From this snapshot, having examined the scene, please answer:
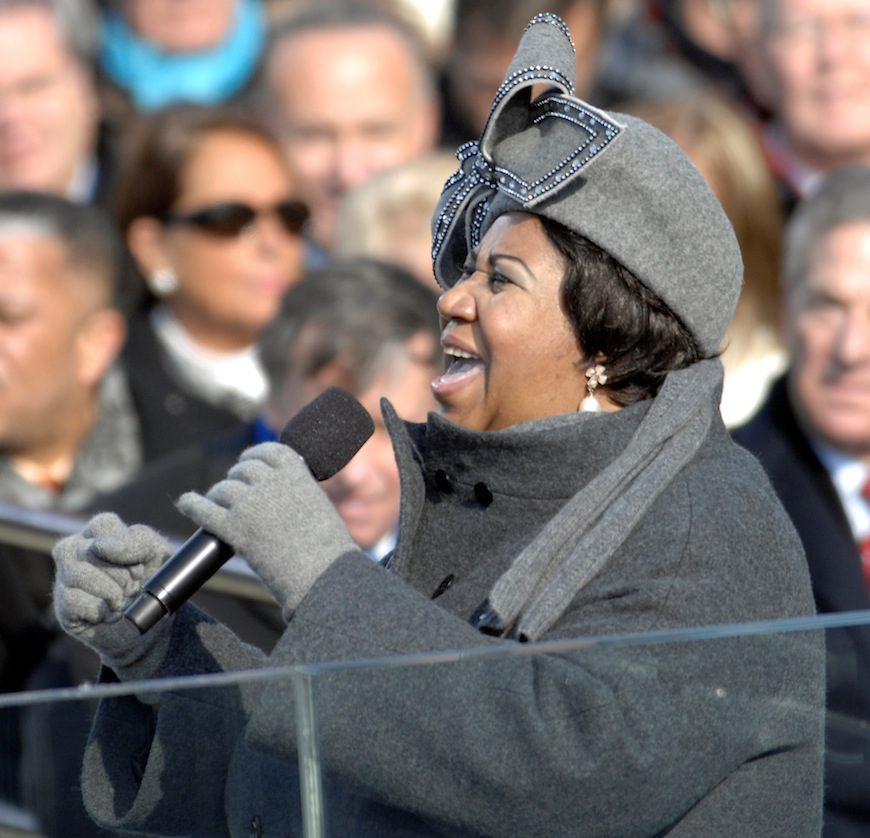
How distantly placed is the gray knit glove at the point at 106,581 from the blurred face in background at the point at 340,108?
3527 millimetres

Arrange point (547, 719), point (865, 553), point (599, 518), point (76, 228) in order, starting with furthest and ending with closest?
point (76, 228) → point (865, 553) → point (599, 518) → point (547, 719)

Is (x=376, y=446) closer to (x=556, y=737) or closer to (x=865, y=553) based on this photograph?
(x=865, y=553)

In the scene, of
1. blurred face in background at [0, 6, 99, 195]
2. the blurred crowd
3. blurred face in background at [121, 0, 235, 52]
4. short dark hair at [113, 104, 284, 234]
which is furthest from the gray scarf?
blurred face in background at [121, 0, 235, 52]

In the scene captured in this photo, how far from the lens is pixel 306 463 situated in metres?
2.71

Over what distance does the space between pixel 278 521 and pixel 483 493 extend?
43 cm

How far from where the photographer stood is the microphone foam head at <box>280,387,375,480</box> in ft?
8.98

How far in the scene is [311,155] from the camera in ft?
20.7

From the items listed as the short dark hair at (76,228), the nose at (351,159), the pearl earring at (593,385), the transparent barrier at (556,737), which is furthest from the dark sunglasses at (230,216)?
the transparent barrier at (556,737)

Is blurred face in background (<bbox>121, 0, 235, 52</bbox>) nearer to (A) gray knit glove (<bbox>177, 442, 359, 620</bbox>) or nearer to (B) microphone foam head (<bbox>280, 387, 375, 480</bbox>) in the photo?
(B) microphone foam head (<bbox>280, 387, 375, 480</bbox>)

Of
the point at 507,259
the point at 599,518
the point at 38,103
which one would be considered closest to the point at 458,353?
the point at 507,259

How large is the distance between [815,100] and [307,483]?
3624mm

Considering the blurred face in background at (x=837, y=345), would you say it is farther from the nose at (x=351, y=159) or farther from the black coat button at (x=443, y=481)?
the black coat button at (x=443, y=481)

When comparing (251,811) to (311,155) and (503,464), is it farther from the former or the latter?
(311,155)

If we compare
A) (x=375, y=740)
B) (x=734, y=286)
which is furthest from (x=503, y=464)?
(x=375, y=740)
